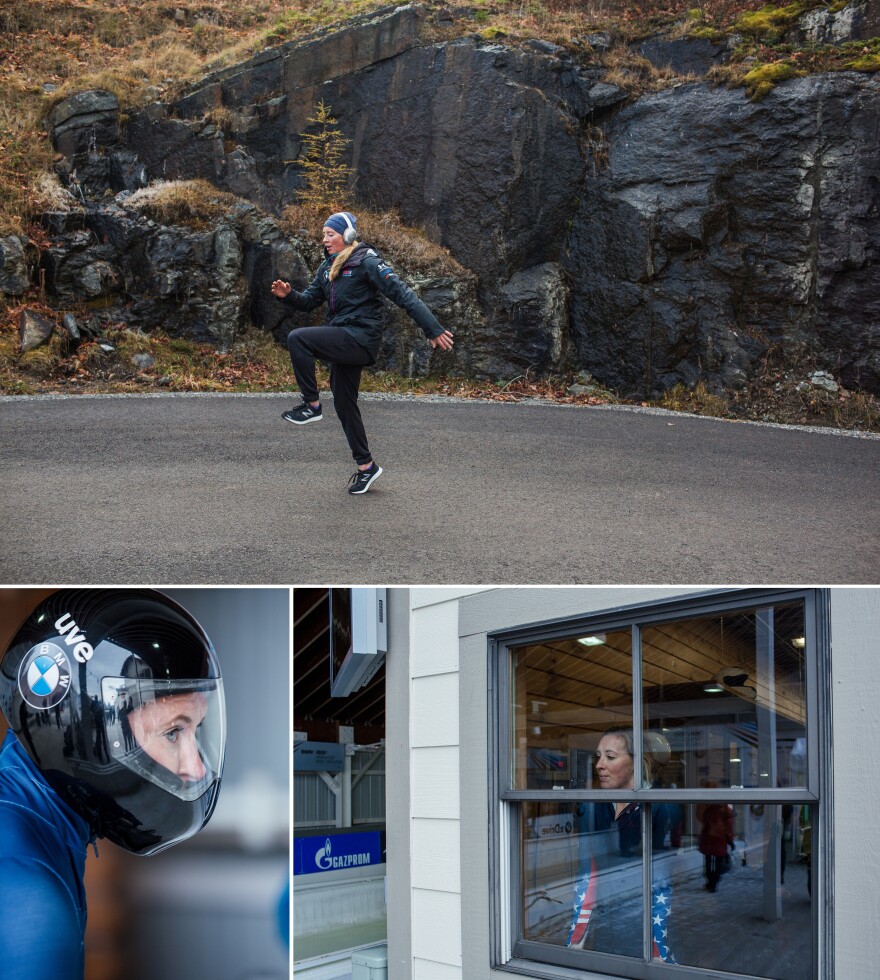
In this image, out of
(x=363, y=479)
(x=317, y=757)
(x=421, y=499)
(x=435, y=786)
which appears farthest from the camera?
(x=317, y=757)

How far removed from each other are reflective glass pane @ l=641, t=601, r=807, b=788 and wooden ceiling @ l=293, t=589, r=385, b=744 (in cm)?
272

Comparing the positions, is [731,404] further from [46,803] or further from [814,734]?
[46,803]

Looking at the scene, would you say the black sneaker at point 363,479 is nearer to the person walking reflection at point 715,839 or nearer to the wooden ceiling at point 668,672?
the wooden ceiling at point 668,672

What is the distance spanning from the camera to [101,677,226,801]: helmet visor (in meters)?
2.95

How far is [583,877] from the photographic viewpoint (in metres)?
4.09

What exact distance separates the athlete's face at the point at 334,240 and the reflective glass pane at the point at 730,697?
3.19 meters

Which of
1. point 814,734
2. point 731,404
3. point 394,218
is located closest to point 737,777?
point 814,734

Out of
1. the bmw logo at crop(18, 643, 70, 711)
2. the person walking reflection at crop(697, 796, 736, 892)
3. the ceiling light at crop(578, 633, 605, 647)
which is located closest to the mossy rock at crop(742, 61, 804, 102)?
the ceiling light at crop(578, 633, 605, 647)

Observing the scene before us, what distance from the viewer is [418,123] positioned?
14.4 metres

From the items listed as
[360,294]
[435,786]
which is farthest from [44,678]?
[360,294]

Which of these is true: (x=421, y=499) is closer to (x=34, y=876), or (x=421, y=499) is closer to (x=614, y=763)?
(x=614, y=763)

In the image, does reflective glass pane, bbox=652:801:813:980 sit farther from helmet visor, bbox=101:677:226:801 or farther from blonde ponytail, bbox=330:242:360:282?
blonde ponytail, bbox=330:242:360:282

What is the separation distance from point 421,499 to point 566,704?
110 inches

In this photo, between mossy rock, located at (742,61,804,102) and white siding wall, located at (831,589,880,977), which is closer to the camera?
white siding wall, located at (831,589,880,977)
